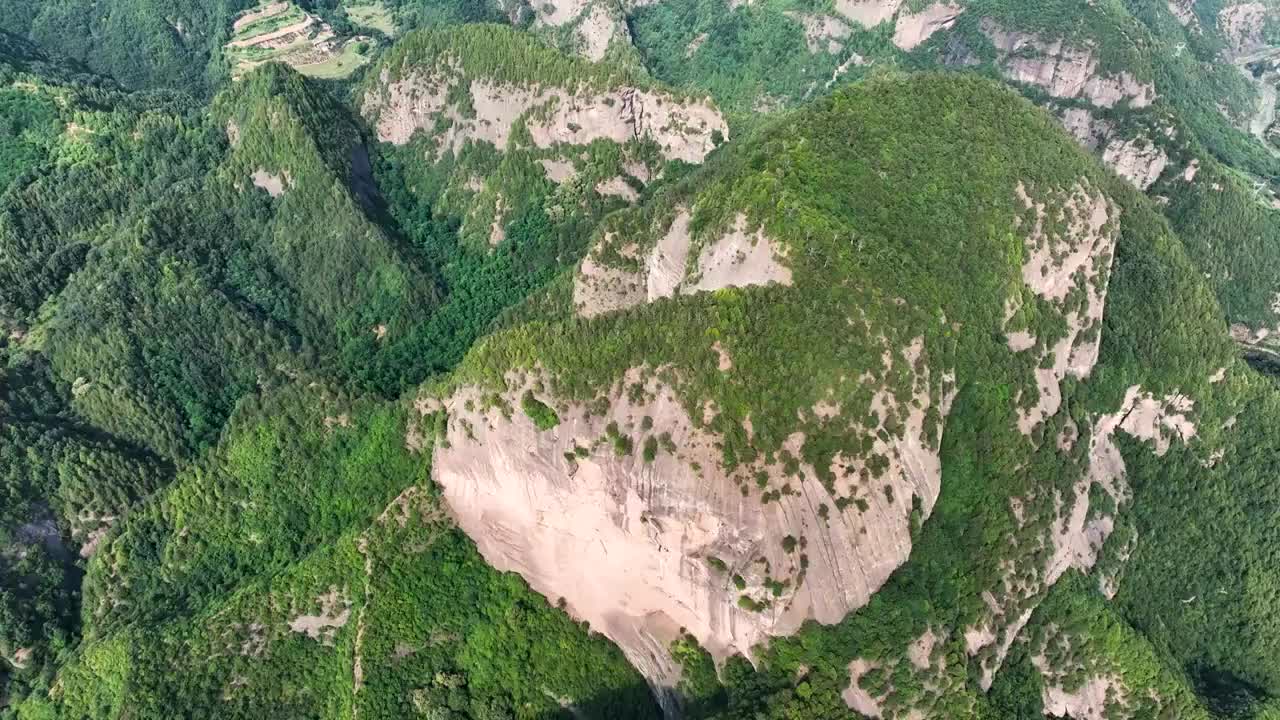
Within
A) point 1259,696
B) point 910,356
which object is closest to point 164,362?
point 910,356

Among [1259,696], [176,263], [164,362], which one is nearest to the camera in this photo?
[1259,696]

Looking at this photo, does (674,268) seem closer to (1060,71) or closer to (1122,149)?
(1122,149)

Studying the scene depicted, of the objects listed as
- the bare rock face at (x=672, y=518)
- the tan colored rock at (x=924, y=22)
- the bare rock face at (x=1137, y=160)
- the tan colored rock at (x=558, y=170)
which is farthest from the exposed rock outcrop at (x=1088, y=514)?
the tan colored rock at (x=924, y=22)

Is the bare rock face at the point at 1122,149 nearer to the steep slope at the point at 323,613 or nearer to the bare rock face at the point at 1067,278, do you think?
the bare rock face at the point at 1067,278

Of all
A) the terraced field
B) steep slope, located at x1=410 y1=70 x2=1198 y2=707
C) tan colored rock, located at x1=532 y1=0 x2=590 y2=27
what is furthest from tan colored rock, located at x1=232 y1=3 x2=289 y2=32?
steep slope, located at x1=410 y1=70 x2=1198 y2=707

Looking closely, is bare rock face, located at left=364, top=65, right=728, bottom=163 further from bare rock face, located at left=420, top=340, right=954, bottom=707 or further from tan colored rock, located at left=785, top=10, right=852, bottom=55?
tan colored rock, located at left=785, top=10, right=852, bottom=55

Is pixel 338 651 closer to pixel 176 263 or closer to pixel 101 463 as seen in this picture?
pixel 101 463
